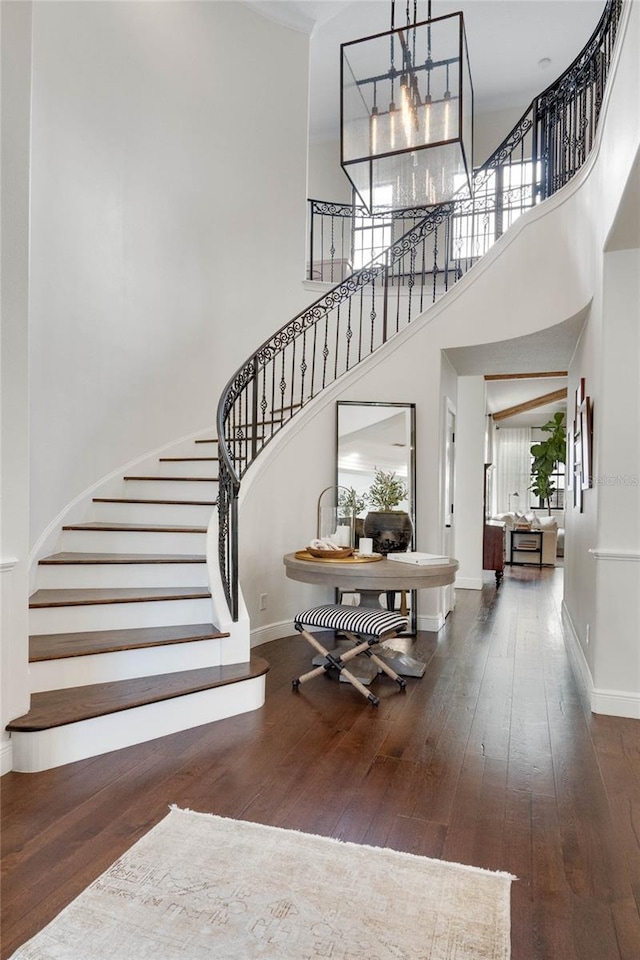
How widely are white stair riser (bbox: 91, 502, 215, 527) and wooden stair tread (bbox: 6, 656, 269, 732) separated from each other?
1.38 m

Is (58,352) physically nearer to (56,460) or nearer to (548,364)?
(56,460)

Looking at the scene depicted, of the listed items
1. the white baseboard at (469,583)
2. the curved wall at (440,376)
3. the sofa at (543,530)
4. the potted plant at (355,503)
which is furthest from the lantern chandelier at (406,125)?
the sofa at (543,530)

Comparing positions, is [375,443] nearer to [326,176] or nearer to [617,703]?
[617,703]

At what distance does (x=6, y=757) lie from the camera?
8.28ft

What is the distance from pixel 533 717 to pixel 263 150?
19.4 feet

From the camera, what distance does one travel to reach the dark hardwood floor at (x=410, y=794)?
1.81 meters

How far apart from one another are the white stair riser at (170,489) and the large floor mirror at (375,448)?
1.25 metres

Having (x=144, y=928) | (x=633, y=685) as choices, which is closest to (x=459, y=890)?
(x=144, y=928)

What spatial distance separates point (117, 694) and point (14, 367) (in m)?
1.61

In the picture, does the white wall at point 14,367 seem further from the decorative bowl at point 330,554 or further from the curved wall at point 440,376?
the curved wall at point 440,376

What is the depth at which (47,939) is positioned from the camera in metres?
1.60

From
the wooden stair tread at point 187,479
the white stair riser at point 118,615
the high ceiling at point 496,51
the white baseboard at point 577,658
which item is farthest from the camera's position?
the high ceiling at point 496,51

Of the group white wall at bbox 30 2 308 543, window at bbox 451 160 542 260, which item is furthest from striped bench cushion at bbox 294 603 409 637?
window at bbox 451 160 542 260

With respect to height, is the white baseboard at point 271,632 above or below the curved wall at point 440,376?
below
